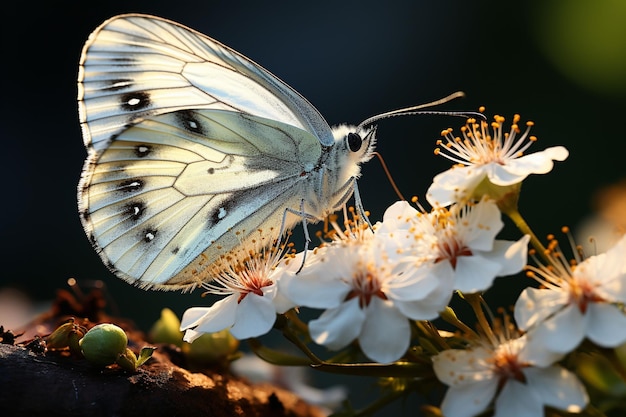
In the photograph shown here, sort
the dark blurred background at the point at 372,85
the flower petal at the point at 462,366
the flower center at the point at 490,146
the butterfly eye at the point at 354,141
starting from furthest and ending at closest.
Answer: the dark blurred background at the point at 372,85 → the butterfly eye at the point at 354,141 → the flower center at the point at 490,146 → the flower petal at the point at 462,366

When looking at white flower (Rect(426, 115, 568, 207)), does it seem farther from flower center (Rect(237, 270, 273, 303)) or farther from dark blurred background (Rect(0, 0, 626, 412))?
dark blurred background (Rect(0, 0, 626, 412))

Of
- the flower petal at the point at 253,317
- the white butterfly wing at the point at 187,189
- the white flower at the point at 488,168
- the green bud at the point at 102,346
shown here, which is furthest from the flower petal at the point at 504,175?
the green bud at the point at 102,346

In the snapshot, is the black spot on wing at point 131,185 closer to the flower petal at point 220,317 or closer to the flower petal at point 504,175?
the flower petal at point 220,317

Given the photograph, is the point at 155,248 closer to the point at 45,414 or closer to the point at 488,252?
the point at 45,414

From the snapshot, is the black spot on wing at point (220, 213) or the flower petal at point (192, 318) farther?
the black spot on wing at point (220, 213)

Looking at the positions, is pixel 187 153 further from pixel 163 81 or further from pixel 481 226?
pixel 481 226

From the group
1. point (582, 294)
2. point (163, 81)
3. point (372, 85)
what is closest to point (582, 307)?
point (582, 294)

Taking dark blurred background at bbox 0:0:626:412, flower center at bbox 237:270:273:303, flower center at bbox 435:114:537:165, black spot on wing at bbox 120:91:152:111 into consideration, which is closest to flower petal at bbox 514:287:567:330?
flower center at bbox 435:114:537:165
